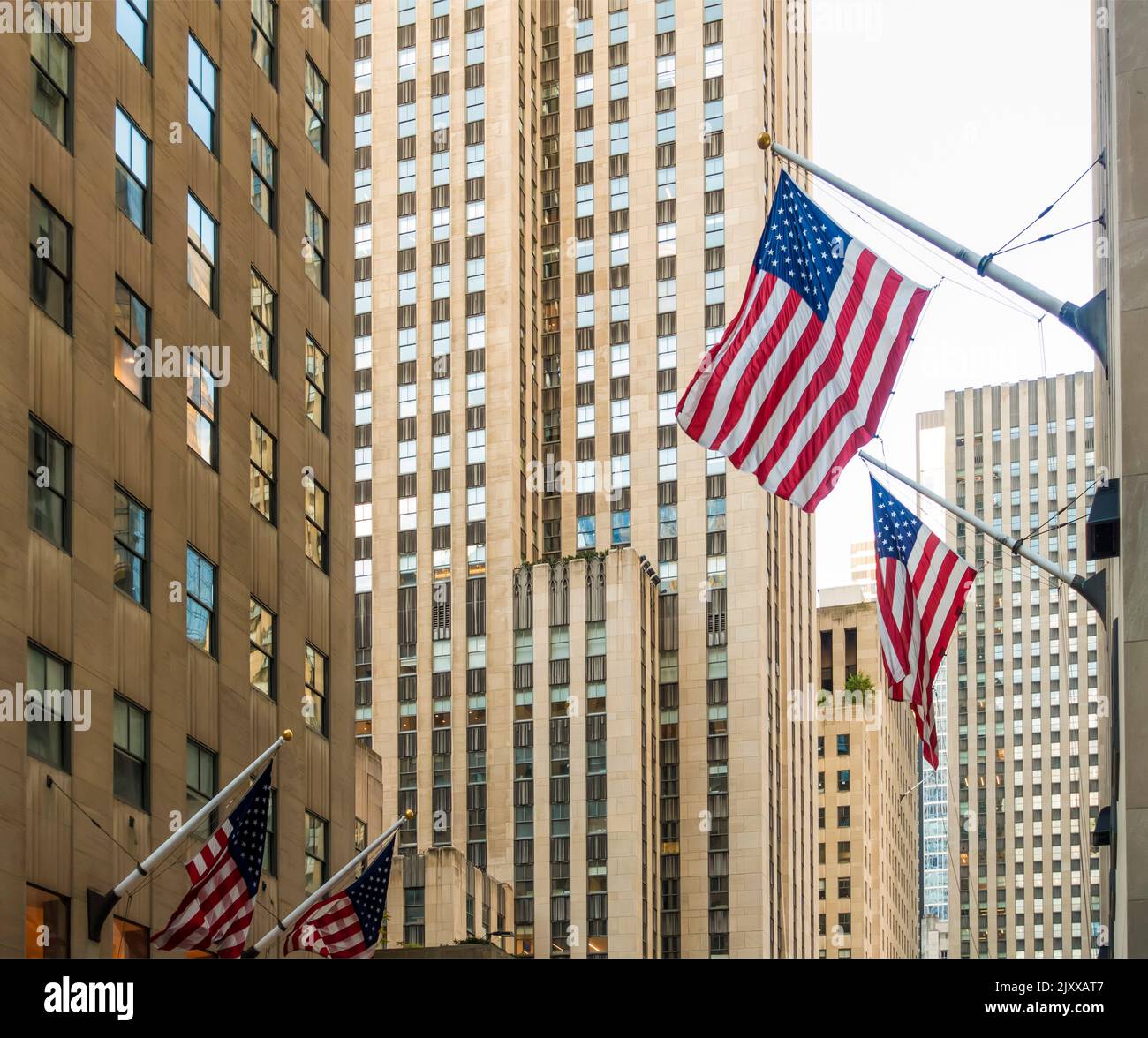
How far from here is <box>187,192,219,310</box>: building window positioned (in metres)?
36.2

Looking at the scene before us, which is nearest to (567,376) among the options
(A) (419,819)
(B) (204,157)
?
(A) (419,819)

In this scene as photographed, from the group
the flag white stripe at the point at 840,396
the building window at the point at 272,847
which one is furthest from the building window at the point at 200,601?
the flag white stripe at the point at 840,396

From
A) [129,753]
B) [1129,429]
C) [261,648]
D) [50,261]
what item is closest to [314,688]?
[261,648]

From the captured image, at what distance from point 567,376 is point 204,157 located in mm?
85130

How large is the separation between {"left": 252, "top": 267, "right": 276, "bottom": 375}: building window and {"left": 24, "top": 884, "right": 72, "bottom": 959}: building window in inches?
576

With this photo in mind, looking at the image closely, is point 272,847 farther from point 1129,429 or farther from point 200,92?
point 1129,429

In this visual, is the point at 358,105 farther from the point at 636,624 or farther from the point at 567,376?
the point at 636,624

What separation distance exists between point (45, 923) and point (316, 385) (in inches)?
751

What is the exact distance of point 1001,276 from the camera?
18891mm

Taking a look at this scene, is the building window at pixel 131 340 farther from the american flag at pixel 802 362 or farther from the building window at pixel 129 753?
the american flag at pixel 802 362

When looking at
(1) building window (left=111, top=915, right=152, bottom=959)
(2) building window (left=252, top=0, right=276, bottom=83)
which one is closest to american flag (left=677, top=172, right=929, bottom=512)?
(1) building window (left=111, top=915, right=152, bottom=959)

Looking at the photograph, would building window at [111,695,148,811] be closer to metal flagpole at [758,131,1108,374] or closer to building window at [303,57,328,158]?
metal flagpole at [758,131,1108,374]

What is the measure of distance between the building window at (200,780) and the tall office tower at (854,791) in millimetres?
106983

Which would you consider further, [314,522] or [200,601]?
[314,522]
